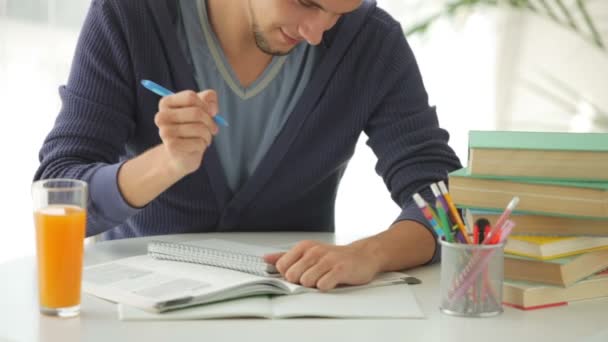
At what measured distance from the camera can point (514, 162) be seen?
1.16 metres

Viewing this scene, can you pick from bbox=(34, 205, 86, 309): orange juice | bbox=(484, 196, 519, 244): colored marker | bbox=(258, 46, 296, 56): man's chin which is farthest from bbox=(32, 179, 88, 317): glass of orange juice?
bbox=(258, 46, 296, 56): man's chin

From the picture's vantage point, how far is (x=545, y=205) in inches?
45.8

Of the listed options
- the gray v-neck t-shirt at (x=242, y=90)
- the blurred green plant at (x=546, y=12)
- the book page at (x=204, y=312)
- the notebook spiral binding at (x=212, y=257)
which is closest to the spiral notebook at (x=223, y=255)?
the notebook spiral binding at (x=212, y=257)

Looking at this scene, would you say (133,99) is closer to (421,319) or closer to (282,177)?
(282,177)

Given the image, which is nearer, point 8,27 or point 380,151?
point 380,151

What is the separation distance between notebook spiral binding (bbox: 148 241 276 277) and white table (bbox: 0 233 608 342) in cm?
17

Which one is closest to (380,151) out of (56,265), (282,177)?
(282,177)

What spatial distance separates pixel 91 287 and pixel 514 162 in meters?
0.57

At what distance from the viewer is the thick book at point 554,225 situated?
3.85 ft

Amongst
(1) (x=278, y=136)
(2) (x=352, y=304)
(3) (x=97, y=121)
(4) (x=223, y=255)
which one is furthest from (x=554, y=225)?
(3) (x=97, y=121)

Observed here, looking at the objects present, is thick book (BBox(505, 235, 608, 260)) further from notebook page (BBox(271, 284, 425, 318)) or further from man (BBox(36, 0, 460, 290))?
man (BBox(36, 0, 460, 290))

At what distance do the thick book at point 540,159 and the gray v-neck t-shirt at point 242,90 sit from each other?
2.11 ft

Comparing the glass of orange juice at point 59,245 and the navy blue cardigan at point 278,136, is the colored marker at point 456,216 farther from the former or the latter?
the glass of orange juice at point 59,245

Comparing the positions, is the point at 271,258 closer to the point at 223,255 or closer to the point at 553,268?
the point at 223,255
